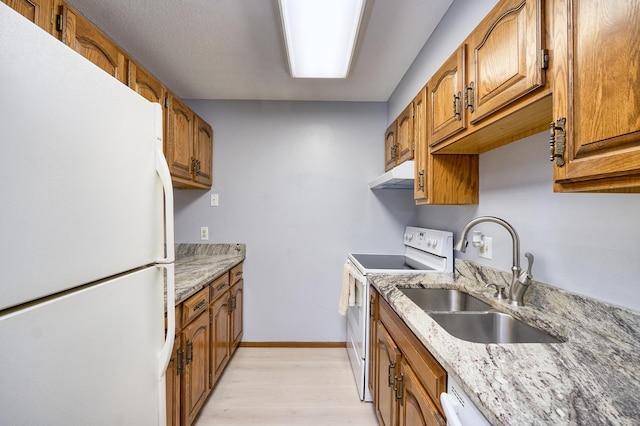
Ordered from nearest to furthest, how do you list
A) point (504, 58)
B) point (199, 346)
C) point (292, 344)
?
point (504, 58) < point (199, 346) < point (292, 344)

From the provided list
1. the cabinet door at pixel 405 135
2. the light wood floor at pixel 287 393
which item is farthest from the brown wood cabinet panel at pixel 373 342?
the cabinet door at pixel 405 135

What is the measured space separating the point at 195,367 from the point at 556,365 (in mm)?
1602

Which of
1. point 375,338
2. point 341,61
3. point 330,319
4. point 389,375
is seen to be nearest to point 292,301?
point 330,319

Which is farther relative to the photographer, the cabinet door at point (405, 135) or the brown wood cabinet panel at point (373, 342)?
the cabinet door at point (405, 135)

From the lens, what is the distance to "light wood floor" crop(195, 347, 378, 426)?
1.71 meters

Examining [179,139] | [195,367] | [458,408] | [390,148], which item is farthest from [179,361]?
[390,148]

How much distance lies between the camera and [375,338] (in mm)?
1637

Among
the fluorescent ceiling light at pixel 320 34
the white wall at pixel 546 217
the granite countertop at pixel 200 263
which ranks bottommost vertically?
the granite countertop at pixel 200 263

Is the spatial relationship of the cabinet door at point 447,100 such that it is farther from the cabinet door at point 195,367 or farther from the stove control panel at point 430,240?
the cabinet door at point 195,367

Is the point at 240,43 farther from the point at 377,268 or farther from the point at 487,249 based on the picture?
the point at 487,249

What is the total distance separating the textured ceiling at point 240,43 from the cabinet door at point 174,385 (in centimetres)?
172

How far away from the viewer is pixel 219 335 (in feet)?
6.42

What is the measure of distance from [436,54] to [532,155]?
0.88 m

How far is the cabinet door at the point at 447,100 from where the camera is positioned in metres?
1.25
